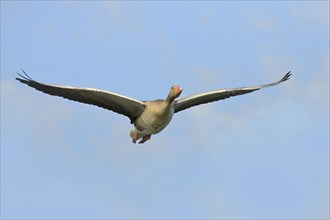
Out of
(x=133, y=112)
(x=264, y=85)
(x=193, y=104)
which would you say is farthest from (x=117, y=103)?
(x=264, y=85)

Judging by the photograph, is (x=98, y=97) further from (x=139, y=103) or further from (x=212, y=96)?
(x=212, y=96)

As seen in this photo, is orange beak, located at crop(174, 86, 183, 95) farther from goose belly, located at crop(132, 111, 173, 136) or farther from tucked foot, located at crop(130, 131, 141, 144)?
tucked foot, located at crop(130, 131, 141, 144)

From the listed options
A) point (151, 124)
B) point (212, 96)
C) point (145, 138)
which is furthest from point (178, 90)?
point (145, 138)

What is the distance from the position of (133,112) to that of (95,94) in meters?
1.74

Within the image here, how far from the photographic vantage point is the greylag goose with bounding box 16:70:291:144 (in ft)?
105

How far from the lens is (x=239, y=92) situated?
3553cm

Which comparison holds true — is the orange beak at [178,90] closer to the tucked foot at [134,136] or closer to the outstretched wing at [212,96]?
the outstretched wing at [212,96]

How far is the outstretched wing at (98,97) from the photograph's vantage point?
32.0 meters

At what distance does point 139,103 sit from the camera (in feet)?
108

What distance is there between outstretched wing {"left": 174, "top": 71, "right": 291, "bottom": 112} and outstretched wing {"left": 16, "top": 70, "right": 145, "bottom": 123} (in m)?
1.45

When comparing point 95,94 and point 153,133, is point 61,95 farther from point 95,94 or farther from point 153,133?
point 153,133

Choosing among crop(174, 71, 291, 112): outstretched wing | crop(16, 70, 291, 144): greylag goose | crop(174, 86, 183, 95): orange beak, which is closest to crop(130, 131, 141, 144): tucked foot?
crop(16, 70, 291, 144): greylag goose

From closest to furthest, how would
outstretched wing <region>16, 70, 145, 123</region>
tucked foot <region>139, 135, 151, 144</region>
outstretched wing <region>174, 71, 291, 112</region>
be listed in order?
1. outstretched wing <region>16, 70, 145, 123</region>
2. outstretched wing <region>174, 71, 291, 112</region>
3. tucked foot <region>139, 135, 151, 144</region>

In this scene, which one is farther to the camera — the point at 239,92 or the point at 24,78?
the point at 239,92
